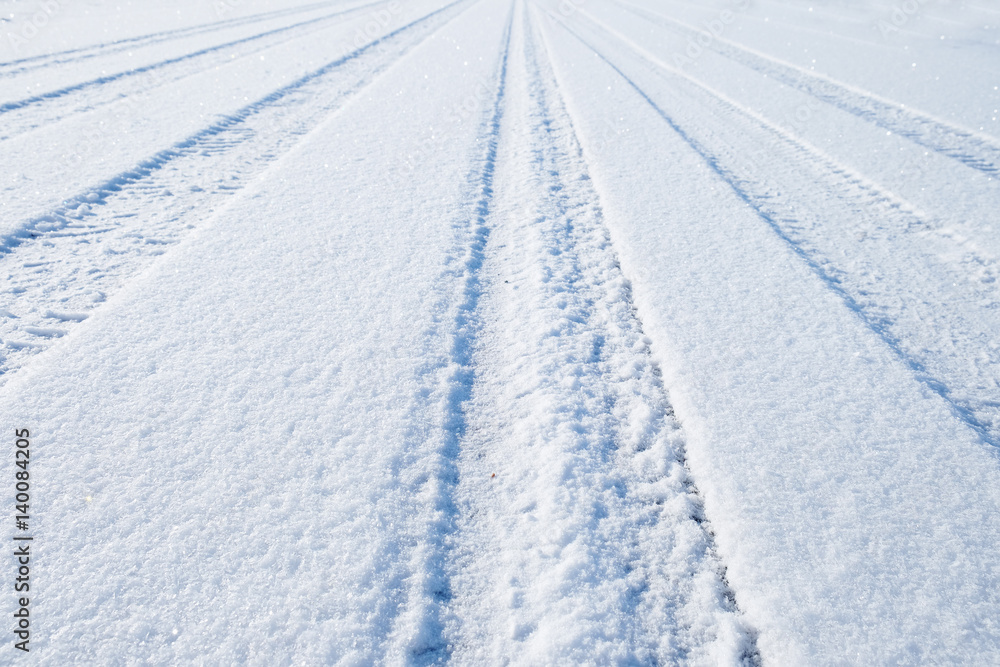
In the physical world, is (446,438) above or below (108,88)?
below

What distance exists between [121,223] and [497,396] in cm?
272

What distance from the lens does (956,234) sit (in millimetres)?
3262

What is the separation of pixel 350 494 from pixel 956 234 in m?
3.89

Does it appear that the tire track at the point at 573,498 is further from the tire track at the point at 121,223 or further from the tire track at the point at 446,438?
the tire track at the point at 121,223

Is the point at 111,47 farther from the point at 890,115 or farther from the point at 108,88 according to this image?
the point at 890,115

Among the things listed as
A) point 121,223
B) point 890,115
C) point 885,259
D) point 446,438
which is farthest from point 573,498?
point 890,115

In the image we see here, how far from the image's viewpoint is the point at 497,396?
206cm

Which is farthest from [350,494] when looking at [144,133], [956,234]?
[144,133]

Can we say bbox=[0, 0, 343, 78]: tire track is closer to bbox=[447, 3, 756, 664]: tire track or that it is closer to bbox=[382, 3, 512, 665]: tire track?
→ bbox=[382, 3, 512, 665]: tire track

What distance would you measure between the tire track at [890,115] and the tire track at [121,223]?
5876 mm

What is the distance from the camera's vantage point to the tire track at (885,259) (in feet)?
7.32

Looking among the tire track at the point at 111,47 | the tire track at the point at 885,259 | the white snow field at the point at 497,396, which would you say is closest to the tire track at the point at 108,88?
the white snow field at the point at 497,396

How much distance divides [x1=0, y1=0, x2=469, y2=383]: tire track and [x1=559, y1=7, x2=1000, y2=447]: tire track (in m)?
3.71

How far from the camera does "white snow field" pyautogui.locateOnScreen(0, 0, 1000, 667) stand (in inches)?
53.4
